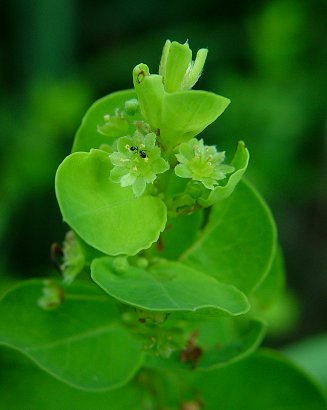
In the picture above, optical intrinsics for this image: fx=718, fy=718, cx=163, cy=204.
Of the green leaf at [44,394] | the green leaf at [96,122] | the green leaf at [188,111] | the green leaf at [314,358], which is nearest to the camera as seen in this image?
the green leaf at [188,111]

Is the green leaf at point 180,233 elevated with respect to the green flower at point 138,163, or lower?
lower

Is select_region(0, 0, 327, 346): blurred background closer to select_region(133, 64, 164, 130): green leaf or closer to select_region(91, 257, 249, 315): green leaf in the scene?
select_region(91, 257, 249, 315): green leaf

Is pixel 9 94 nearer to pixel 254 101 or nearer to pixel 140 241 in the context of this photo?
pixel 254 101

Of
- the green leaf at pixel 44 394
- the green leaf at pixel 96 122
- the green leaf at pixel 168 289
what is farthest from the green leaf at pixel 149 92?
the green leaf at pixel 44 394

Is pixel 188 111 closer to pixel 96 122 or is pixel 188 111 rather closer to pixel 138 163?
pixel 138 163

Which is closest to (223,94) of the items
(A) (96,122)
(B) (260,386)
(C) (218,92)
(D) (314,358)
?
(C) (218,92)

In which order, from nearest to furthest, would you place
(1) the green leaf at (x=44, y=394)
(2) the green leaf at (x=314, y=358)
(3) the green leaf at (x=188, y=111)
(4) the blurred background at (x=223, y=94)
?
(3) the green leaf at (x=188, y=111), (1) the green leaf at (x=44, y=394), (2) the green leaf at (x=314, y=358), (4) the blurred background at (x=223, y=94)

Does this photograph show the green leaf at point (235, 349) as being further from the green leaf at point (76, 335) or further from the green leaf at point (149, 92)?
the green leaf at point (149, 92)

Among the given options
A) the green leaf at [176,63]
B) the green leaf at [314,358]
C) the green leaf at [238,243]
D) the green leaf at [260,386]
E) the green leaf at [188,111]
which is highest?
the green leaf at [176,63]
